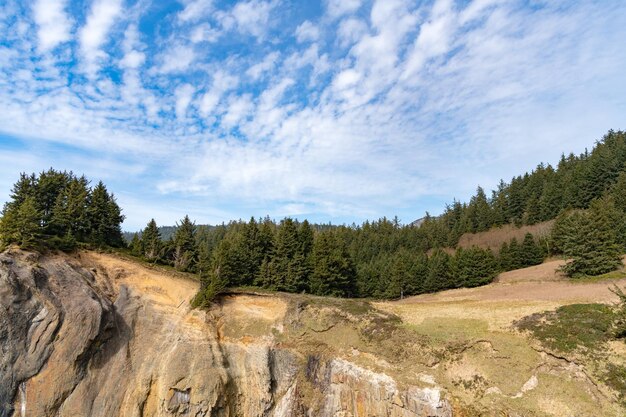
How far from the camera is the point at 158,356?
27.6 metres

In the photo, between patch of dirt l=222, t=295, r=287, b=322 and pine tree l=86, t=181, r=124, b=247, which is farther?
pine tree l=86, t=181, r=124, b=247

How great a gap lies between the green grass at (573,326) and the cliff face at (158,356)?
7.93 m

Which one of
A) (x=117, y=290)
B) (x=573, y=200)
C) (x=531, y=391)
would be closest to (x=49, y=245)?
(x=117, y=290)

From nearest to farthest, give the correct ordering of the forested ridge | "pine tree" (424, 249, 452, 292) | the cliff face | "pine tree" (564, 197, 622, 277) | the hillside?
the hillside → the cliff face → the forested ridge → "pine tree" (564, 197, 622, 277) → "pine tree" (424, 249, 452, 292)

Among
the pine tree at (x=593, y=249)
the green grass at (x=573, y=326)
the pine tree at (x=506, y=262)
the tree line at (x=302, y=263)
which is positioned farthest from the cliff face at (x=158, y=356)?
the pine tree at (x=506, y=262)

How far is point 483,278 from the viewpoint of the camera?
5369cm

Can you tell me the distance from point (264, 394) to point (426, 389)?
43.1 feet

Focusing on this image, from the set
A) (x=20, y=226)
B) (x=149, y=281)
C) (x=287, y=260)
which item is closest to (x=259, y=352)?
(x=149, y=281)

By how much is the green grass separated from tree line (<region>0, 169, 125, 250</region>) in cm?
3913

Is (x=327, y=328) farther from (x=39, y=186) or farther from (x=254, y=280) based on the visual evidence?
(x=39, y=186)

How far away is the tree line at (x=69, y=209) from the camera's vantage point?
106 feet

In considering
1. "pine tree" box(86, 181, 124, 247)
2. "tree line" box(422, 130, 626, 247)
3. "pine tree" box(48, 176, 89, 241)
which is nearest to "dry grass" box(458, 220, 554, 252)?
"tree line" box(422, 130, 626, 247)

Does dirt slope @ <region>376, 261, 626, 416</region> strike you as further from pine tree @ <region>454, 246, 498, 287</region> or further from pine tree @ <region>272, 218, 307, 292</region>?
pine tree @ <region>454, 246, 498, 287</region>

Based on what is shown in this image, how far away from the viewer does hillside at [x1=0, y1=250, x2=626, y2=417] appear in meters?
20.5
